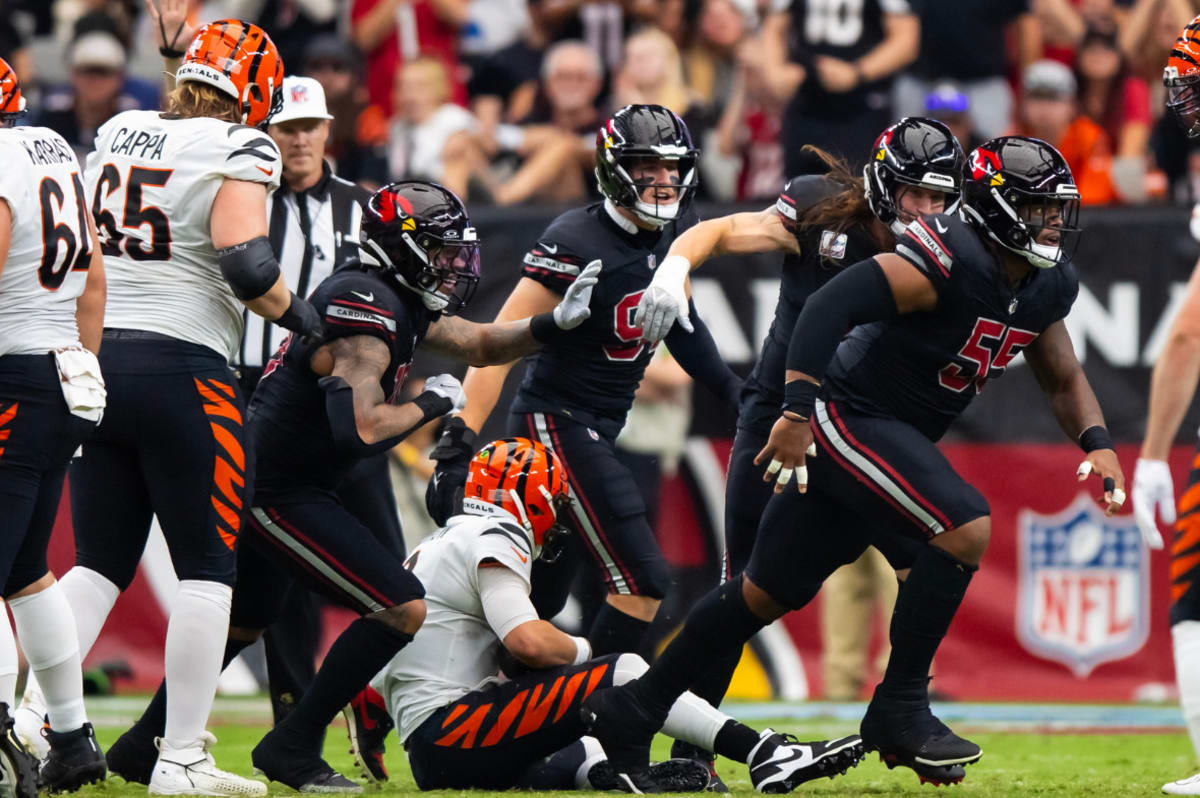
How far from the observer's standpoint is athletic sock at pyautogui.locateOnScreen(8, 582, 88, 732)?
5.31 meters

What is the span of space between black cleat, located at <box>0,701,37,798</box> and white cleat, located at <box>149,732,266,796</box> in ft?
1.80

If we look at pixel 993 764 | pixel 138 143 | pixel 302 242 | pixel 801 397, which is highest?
pixel 138 143

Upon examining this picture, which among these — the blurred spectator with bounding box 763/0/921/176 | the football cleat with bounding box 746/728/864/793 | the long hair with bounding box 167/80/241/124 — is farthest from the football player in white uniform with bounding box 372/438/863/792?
the blurred spectator with bounding box 763/0/921/176

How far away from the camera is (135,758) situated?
19.2 ft

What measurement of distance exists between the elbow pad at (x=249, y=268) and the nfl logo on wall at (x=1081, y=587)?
522cm

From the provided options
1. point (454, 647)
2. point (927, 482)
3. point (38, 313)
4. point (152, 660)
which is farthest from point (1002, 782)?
point (152, 660)

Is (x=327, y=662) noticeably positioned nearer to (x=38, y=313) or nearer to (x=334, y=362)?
(x=334, y=362)

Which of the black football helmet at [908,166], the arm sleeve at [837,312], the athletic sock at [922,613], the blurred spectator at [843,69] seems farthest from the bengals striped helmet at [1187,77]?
the blurred spectator at [843,69]

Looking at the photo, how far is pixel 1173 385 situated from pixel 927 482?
2.78 ft

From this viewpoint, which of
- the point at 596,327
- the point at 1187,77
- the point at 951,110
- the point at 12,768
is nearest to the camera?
the point at 12,768

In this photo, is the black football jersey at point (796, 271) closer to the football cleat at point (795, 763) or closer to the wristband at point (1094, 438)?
the wristband at point (1094, 438)

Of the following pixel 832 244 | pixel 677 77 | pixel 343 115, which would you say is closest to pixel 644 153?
pixel 832 244

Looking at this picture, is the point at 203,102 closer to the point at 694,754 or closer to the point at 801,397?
the point at 801,397

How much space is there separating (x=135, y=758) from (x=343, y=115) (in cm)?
547
